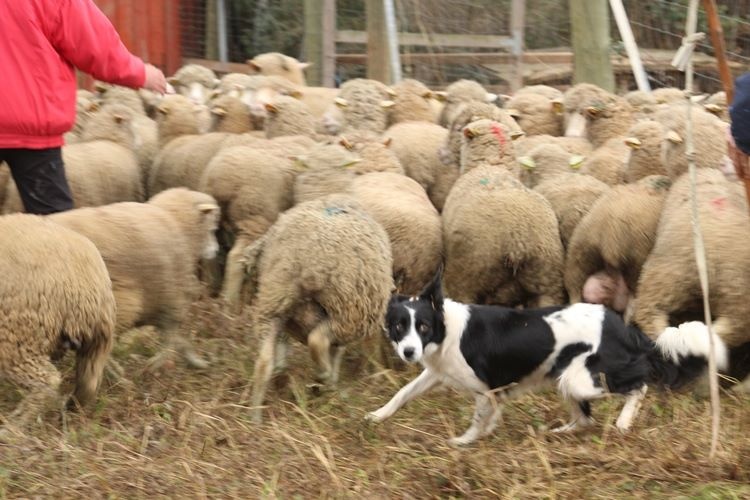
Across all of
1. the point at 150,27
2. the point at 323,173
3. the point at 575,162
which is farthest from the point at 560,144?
the point at 150,27

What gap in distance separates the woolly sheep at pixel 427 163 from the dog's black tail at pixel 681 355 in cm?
283

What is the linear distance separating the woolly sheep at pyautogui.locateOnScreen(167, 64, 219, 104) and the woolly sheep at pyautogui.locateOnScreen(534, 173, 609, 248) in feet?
14.5

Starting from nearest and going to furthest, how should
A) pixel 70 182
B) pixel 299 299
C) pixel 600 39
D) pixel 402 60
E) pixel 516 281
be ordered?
pixel 299 299 → pixel 516 281 → pixel 70 182 → pixel 600 39 → pixel 402 60

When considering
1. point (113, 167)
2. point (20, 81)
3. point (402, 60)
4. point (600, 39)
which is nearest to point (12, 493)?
point (20, 81)

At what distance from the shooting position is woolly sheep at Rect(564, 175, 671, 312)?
5777 mm

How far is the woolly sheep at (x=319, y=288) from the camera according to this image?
199 inches

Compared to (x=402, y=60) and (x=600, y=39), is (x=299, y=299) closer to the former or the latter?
(x=600, y=39)

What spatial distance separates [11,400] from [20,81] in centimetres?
165

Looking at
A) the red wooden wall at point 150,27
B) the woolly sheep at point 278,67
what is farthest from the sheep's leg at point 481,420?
the red wooden wall at point 150,27

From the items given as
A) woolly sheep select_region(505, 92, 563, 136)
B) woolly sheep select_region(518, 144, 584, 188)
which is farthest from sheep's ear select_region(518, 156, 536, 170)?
woolly sheep select_region(505, 92, 563, 136)

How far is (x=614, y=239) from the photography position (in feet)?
18.9

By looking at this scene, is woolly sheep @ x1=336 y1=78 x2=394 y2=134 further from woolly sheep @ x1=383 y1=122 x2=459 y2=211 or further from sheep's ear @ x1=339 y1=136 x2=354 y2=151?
sheep's ear @ x1=339 y1=136 x2=354 y2=151

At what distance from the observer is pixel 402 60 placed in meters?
12.6

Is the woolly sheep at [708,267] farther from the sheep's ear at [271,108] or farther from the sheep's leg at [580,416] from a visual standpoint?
the sheep's ear at [271,108]
